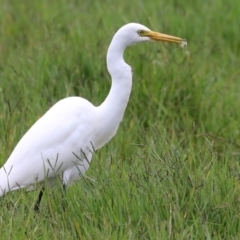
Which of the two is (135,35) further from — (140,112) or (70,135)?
(140,112)

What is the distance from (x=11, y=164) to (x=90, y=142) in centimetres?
40

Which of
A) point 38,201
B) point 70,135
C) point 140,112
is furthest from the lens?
point 140,112

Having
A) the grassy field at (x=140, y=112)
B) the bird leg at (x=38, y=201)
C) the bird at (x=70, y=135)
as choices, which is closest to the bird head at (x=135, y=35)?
the bird at (x=70, y=135)

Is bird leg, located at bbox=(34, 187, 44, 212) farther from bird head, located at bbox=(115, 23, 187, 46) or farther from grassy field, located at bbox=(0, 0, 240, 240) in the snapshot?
bird head, located at bbox=(115, 23, 187, 46)

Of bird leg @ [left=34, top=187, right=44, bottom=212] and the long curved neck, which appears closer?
bird leg @ [left=34, top=187, right=44, bottom=212]

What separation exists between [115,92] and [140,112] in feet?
3.60

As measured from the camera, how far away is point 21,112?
15.8 feet

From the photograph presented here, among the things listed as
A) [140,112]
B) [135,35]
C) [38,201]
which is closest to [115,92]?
[135,35]

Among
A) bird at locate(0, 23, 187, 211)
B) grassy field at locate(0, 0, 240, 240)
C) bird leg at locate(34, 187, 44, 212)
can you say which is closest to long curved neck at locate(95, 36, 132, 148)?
bird at locate(0, 23, 187, 211)

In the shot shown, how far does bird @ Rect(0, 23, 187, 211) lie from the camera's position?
12.5 ft

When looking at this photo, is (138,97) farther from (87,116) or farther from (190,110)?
(87,116)

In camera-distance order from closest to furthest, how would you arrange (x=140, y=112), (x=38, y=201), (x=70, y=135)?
(x=38, y=201) → (x=70, y=135) → (x=140, y=112)

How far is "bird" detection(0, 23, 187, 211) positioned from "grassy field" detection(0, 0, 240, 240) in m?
0.11

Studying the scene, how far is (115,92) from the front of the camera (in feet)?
13.1
